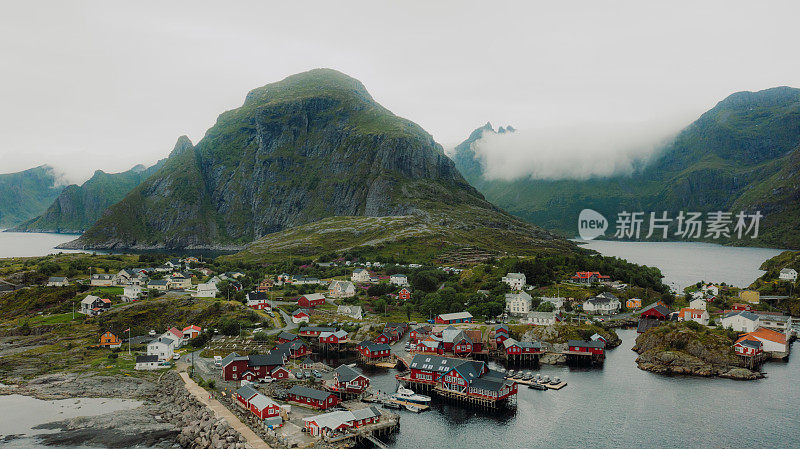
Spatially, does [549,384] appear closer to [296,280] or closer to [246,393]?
[246,393]

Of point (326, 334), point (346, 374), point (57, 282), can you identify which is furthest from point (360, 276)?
point (346, 374)

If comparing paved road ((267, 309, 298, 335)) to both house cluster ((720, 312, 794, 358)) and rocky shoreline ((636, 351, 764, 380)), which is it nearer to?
rocky shoreline ((636, 351, 764, 380))

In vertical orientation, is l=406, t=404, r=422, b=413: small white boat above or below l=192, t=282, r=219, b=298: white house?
below

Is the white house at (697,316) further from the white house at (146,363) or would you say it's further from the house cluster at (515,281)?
the white house at (146,363)

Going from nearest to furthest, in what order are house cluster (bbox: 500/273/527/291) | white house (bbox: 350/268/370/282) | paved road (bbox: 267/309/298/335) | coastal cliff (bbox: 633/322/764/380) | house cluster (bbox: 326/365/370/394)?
house cluster (bbox: 326/365/370/394) → coastal cliff (bbox: 633/322/764/380) → paved road (bbox: 267/309/298/335) → house cluster (bbox: 500/273/527/291) → white house (bbox: 350/268/370/282)

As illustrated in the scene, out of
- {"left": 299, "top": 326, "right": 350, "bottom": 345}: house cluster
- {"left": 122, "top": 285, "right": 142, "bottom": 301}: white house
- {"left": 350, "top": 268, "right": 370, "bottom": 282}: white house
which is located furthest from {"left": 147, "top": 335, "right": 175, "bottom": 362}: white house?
{"left": 350, "top": 268, "right": 370, "bottom": 282}: white house

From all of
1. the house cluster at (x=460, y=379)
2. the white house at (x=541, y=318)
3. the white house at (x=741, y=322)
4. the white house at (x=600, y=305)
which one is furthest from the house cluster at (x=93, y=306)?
the white house at (x=741, y=322)
